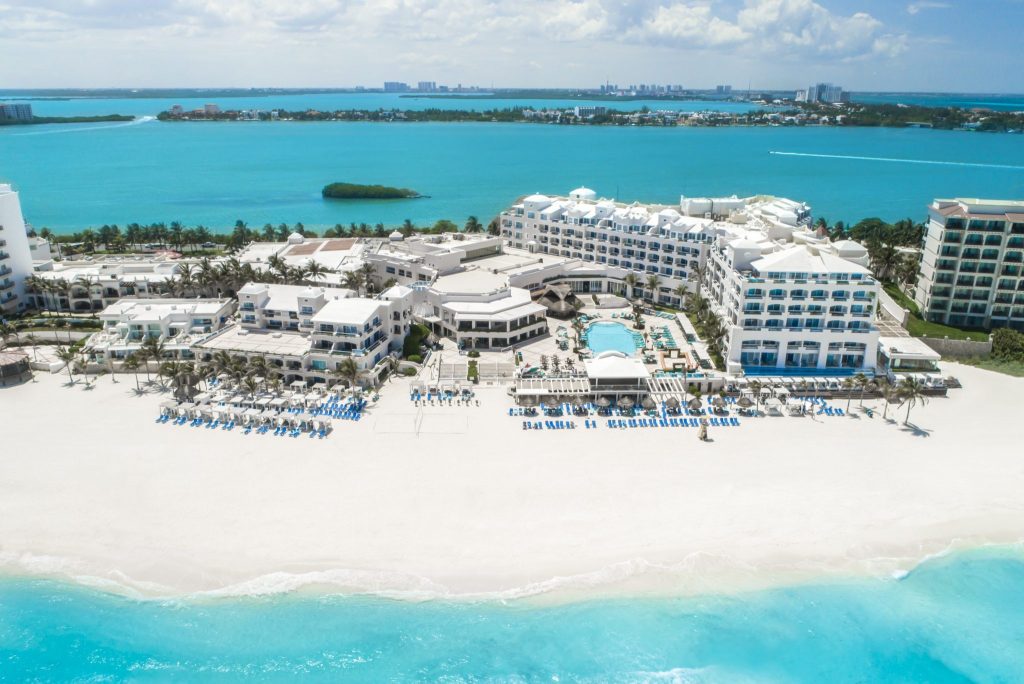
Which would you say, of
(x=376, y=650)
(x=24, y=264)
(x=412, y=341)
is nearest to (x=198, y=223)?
(x=24, y=264)

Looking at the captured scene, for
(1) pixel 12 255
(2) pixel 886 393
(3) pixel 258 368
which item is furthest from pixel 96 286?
(2) pixel 886 393

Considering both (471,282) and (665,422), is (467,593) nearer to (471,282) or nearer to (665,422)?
(665,422)

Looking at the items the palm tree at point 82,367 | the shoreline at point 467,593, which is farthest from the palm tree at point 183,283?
the shoreline at point 467,593

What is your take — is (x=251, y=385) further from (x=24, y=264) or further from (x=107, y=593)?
(x=24, y=264)

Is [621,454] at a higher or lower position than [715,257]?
lower

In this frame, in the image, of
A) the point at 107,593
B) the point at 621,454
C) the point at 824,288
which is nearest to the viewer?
the point at 107,593

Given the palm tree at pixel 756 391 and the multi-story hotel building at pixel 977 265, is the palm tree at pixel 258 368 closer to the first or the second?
the palm tree at pixel 756 391
